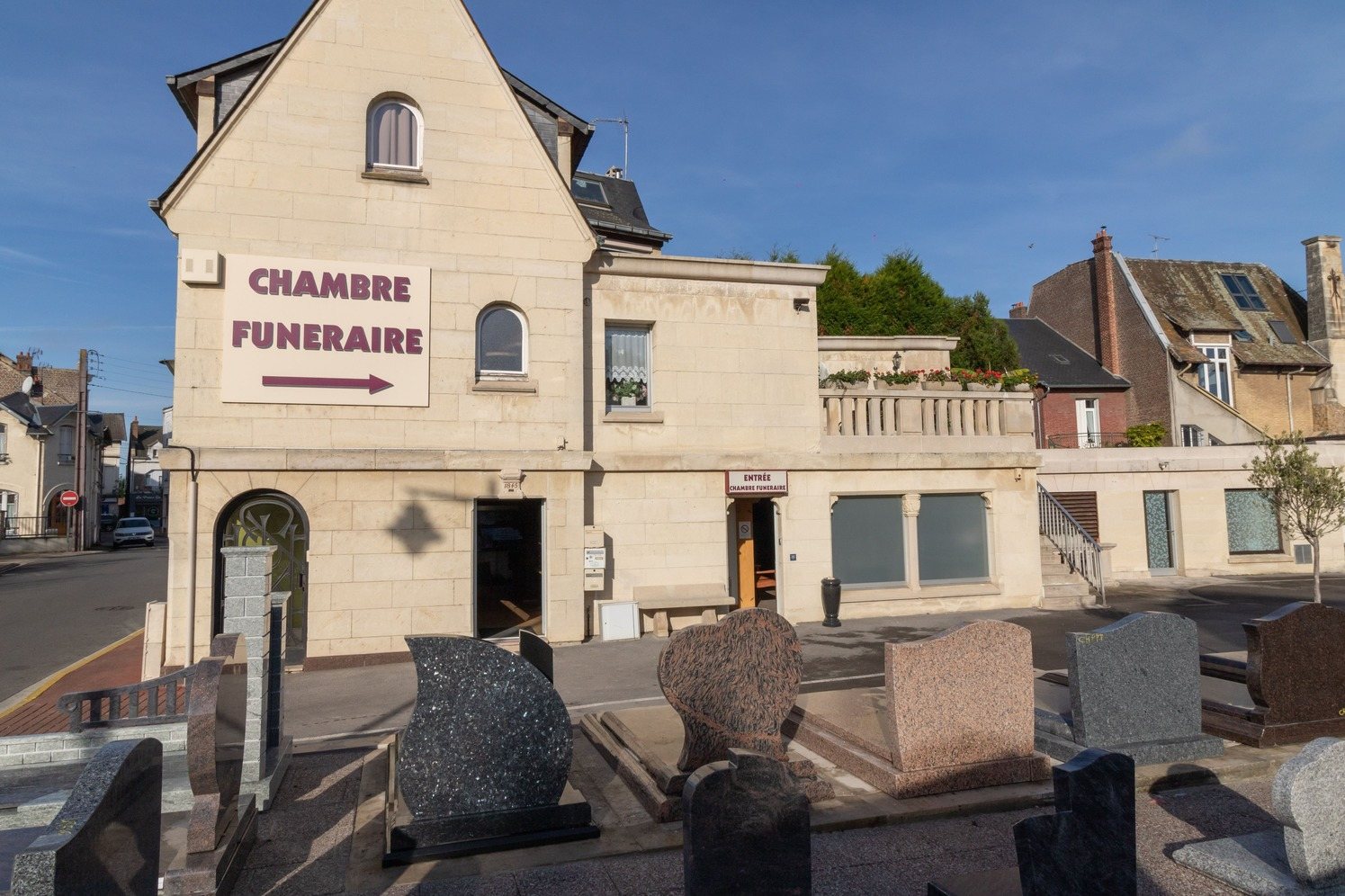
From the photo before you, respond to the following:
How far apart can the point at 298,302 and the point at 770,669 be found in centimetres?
1039

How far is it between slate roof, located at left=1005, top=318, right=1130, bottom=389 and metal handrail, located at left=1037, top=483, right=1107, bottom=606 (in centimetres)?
1234

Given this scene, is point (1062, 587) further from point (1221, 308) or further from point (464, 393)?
point (1221, 308)

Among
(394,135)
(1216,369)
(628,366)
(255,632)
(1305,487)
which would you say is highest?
(394,135)

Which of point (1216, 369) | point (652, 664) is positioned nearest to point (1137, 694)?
point (652, 664)

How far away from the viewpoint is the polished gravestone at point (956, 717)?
21.2 ft

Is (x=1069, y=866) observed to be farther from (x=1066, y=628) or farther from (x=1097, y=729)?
(x=1066, y=628)

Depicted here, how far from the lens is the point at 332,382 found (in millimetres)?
13227

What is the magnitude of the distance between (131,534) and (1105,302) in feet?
180

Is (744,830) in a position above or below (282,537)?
below

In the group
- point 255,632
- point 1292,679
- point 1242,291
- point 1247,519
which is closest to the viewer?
point 255,632

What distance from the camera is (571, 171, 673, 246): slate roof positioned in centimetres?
2244

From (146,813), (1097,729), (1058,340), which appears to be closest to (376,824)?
(146,813)

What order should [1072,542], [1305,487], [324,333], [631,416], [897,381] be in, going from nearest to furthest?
[324,333] → [631,416] → [1305,487] → [897,381] → [1072,542]

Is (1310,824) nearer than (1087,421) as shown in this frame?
Yes
